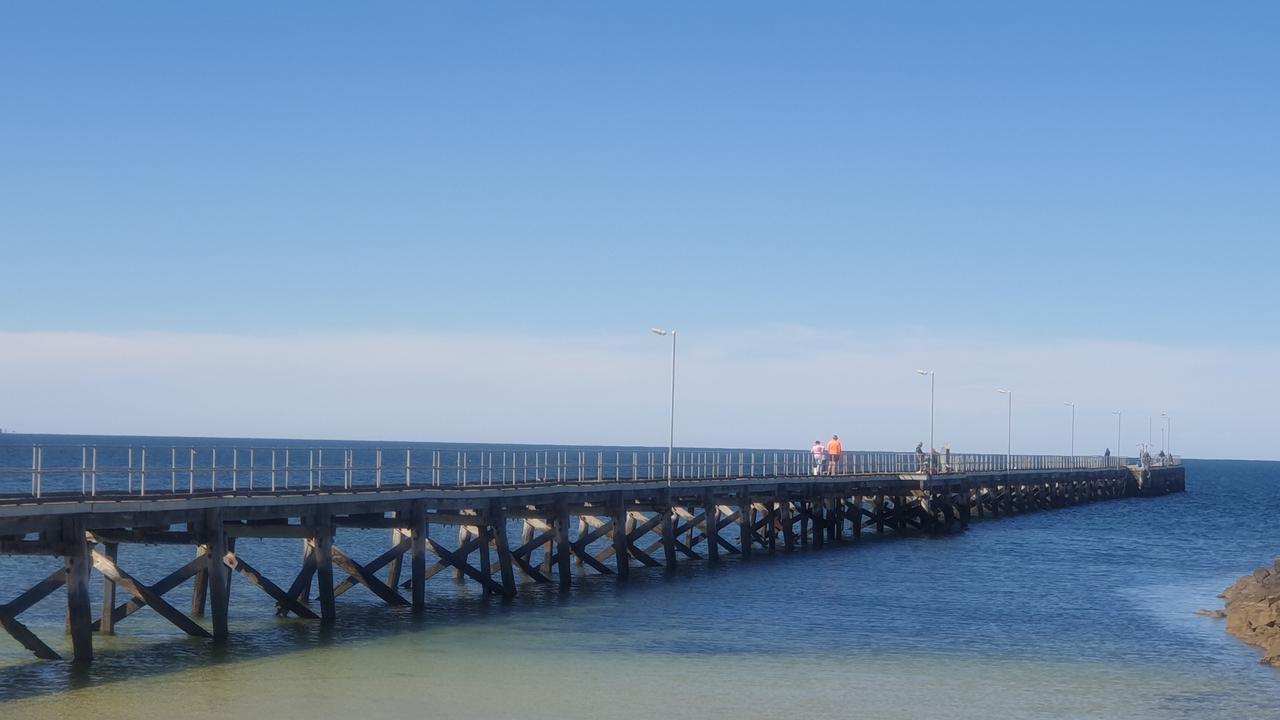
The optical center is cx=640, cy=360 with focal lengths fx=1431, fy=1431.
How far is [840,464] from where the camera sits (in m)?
65.6

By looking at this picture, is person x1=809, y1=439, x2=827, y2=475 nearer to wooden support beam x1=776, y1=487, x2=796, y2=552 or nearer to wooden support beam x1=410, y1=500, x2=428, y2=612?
wooden support beam x1=776, y1=487, x2=796, y2=552

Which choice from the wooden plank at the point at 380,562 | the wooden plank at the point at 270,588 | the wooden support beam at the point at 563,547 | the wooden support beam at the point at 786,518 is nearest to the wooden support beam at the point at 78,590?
the wooden plank at the point at 270,588

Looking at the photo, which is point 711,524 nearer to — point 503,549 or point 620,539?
point 620,539

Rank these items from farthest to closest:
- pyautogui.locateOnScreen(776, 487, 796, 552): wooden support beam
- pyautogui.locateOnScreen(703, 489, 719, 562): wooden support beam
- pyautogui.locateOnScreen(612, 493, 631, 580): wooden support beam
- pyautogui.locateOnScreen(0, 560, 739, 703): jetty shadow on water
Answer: pyautogui.locateOnScreen(776, 487, 796, 552): wooden support beam < pyautogui.locateOnScreen(703, 489, 719, 562): wooden support beam < pyautogui.locateOnScreen(612, 493, 631, 580): wooden support beam < pyautogui.locateOnScreen(0, 560, 739, 703): jetty shadow on water

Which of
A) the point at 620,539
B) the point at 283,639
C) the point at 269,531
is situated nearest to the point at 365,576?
the point at 269,531

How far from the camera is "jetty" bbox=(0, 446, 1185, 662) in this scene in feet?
81.6

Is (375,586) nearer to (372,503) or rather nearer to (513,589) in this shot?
(372,503)

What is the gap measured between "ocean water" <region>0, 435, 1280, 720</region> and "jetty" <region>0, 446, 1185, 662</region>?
2.73ft

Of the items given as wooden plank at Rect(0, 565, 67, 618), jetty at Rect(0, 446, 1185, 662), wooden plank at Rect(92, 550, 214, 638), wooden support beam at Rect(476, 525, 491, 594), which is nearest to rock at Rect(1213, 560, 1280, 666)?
jetty at Rect(0, 446, 1185, 662)

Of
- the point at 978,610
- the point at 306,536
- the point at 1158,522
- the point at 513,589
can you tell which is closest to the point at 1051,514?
the point at 1158,522

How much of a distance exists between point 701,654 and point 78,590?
442 inches

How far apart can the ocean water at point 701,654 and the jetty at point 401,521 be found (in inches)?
32.8

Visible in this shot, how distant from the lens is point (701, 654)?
27266 mm

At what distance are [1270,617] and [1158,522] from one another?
52.7 metres
